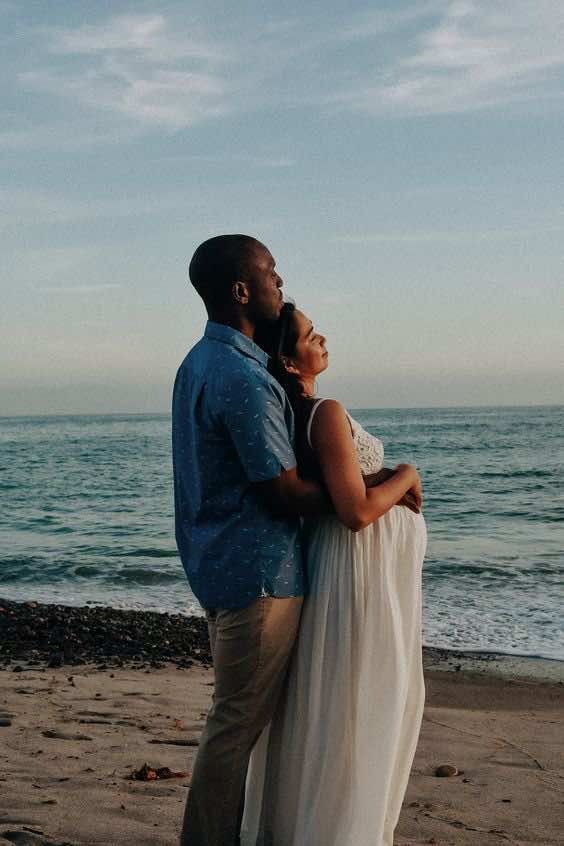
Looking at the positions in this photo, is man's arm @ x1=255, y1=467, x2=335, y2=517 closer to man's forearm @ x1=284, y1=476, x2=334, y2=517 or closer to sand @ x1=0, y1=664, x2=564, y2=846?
man's forearm @ x1=284, y1=476, x2=334, y2=517

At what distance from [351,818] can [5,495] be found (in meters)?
23.6

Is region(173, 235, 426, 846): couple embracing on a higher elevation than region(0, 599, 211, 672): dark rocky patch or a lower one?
higher

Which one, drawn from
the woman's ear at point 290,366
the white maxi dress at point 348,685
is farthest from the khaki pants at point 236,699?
the woman's ear at point 290,366

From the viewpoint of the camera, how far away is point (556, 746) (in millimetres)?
5598

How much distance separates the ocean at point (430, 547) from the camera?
986 cm

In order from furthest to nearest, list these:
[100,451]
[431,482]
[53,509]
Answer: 1. [100,451]
2. [431,482]
3. [53,509]

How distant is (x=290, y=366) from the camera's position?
119 inches

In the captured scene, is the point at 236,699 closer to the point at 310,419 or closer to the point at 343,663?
the point at 343,663

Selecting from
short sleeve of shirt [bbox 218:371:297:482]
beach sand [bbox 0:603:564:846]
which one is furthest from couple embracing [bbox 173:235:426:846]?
beach sand [bbox 0:603:564:846]

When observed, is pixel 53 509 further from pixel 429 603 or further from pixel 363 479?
pixel 363 479

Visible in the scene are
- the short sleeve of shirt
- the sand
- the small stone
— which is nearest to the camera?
the short sleeve of shirt

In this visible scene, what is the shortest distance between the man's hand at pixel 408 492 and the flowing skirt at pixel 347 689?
0.32 feet

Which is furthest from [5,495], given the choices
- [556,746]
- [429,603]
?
[556,746]

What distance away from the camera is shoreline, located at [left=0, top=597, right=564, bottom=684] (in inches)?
299
